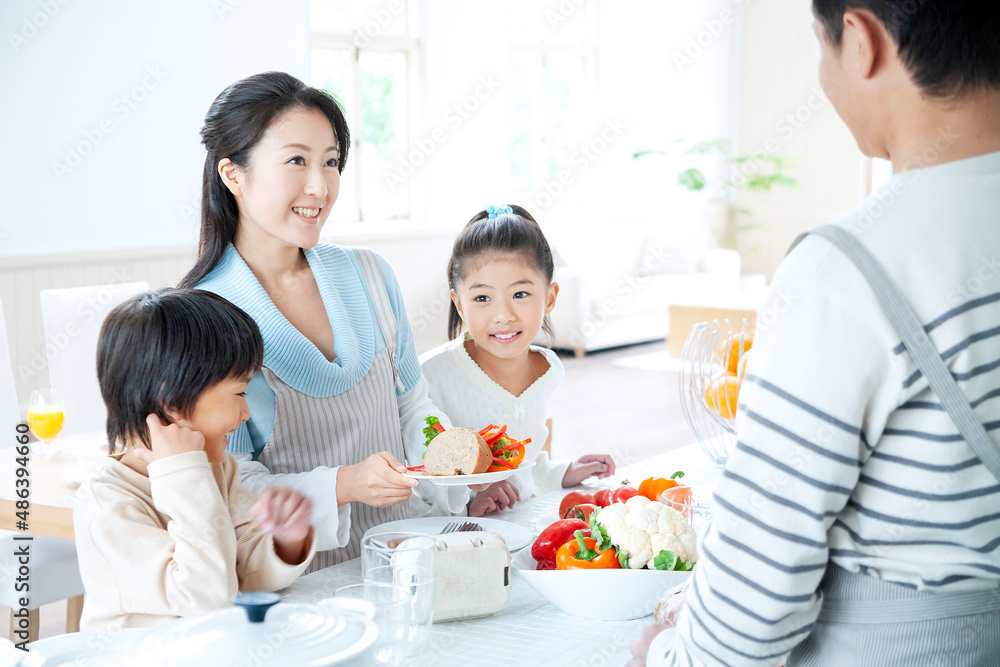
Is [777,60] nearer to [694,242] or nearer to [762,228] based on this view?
[762,228]

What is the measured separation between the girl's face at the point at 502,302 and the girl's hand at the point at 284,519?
0.82 meters

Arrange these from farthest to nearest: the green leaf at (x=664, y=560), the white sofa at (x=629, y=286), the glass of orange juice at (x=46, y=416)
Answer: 1. the white sofa at (x=629, y=286)
2. the glass of orange juice at (x=46, y=416)
3. the green leaf at (x=664, y=560)

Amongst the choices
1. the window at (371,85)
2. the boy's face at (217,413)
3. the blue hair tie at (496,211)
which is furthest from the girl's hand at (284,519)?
the window at (371,85)

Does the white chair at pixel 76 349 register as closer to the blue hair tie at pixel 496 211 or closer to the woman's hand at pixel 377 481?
the blue hair tie at pixel 496 211

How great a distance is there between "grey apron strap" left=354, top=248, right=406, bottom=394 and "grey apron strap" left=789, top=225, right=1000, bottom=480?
114 centimetres

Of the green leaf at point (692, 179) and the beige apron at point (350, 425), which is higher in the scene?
the green leaf at point (692, 179)

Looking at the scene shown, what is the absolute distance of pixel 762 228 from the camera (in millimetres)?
10211

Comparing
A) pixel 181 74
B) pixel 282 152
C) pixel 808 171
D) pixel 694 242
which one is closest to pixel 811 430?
pixel 282 152

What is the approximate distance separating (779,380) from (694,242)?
8.11 metres

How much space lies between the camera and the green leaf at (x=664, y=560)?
1166mm

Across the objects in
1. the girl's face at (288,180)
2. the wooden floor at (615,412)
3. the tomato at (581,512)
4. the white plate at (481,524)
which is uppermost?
the girl's face at (288,180)

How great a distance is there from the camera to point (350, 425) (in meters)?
1.67

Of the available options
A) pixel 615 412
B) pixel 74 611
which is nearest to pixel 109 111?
pixel 615 412

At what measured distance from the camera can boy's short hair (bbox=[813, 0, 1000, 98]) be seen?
73 cm
